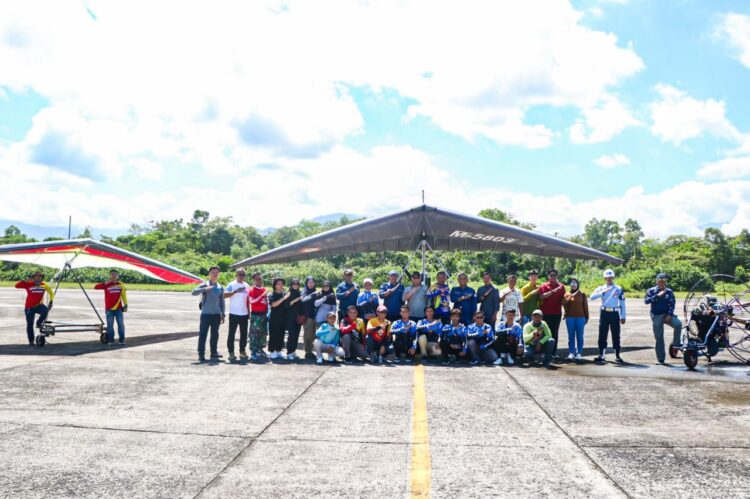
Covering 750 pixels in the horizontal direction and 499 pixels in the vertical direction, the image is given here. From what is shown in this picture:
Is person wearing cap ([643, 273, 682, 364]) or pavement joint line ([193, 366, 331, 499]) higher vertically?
person wearing cap ([643, 273, 682, 364])

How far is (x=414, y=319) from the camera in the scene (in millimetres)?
10172

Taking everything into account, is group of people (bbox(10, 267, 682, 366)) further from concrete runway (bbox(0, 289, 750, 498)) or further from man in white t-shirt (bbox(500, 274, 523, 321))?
concrete runway (bbox(0, 289, 750, 498))

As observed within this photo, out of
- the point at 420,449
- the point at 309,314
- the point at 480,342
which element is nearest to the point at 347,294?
the point at 309,314

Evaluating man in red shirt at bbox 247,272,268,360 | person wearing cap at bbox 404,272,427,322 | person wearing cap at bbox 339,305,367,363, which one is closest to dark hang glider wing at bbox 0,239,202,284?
man in red shirt at bbox 247,272,268,360

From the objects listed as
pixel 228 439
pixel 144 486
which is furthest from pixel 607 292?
pixel 144 486

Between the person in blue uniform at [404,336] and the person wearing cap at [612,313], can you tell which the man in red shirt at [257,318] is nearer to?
the person in blue uniform at [404,336]

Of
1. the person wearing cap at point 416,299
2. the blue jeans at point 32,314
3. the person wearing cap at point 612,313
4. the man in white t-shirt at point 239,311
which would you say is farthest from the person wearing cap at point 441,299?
the blue jeans at point 32,314

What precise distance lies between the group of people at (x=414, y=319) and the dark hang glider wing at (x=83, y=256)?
3.65 metres

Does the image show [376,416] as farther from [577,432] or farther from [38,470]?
[38,470]

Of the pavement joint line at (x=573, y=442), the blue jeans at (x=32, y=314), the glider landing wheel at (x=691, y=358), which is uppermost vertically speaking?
the blue jeans at (x=32, y=314)

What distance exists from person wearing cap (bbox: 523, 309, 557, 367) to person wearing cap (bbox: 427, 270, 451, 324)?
58.0 inches

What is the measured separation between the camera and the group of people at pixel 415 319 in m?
9.41

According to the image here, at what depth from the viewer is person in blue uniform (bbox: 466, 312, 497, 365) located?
9320 millimetres

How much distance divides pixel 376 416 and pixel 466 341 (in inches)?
158
